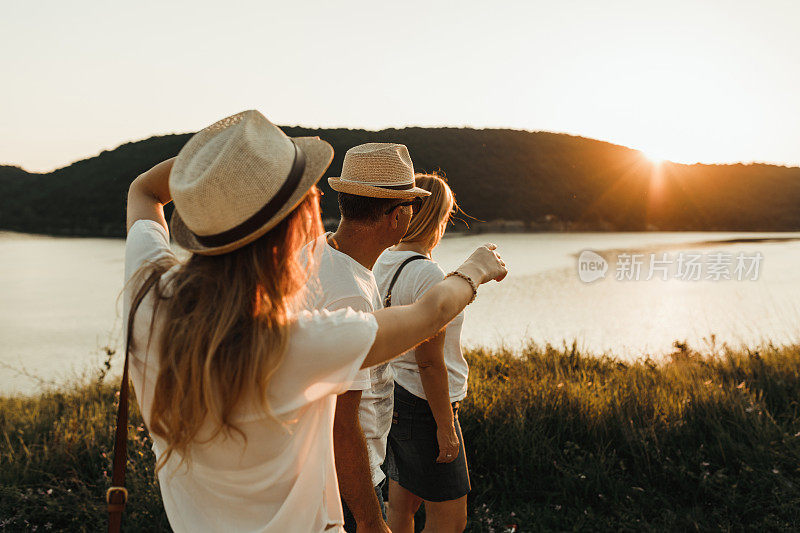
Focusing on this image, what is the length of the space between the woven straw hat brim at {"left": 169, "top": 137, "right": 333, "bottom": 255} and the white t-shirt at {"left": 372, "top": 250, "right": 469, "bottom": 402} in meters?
1.09

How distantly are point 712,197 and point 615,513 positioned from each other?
47.6 metres

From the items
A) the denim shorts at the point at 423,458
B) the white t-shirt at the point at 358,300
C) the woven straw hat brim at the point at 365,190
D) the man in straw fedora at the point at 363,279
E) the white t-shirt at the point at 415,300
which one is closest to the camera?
the man in straw fedora at the point at 363,279

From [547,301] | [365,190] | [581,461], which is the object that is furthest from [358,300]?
[547,301]

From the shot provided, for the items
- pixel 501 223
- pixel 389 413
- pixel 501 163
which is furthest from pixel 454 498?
pixel 501 163

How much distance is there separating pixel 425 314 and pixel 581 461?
2.76 m

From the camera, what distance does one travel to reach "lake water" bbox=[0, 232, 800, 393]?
662 centimetres

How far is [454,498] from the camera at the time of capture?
225cm

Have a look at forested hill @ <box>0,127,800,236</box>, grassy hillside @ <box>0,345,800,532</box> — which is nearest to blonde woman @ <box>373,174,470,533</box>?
grassy hillside @ <box>0,345,800,532</box>

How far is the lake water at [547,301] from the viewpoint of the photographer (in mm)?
6621

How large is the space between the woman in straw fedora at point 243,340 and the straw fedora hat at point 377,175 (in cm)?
80

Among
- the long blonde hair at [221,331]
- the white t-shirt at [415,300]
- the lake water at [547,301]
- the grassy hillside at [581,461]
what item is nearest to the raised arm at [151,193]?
the lake water at [547,301]

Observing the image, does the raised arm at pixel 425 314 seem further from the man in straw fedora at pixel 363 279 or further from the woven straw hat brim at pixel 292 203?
the man in straw fedora at pixel 363 279

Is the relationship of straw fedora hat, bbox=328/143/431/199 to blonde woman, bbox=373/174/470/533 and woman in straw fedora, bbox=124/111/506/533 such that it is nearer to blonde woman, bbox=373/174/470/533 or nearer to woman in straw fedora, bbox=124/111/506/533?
blonde woman, bbox=373/174/470/533

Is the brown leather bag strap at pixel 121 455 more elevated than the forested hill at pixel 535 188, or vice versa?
the forested hill at pixel 535 188
